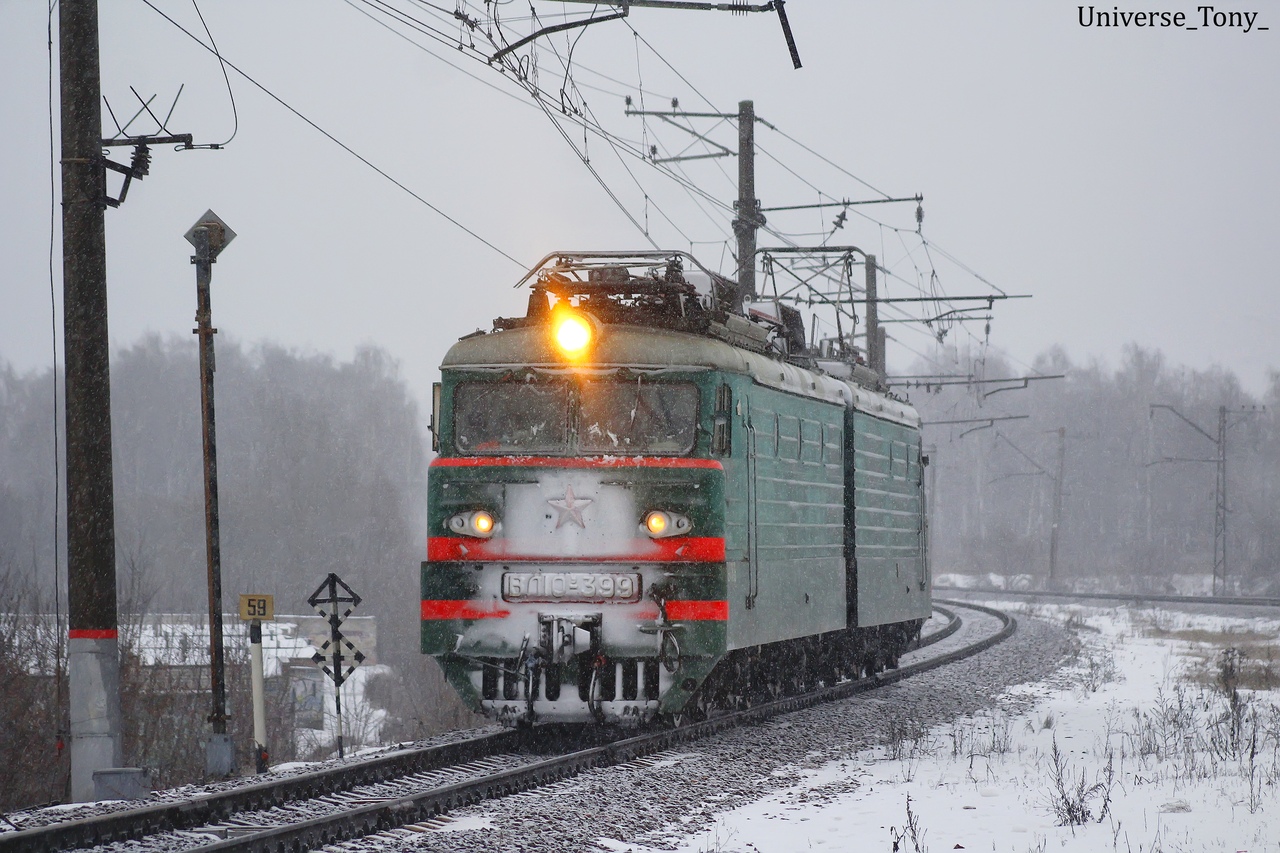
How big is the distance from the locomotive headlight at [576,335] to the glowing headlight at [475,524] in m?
1.42

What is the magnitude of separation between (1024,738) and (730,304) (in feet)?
15.1

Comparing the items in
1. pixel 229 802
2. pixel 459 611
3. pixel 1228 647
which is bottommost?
pixel 1228 647

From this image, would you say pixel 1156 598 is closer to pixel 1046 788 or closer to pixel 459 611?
pixel 1046 788

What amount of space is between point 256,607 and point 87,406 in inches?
152

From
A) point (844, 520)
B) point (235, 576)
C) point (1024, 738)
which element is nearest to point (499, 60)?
point (844, 520)

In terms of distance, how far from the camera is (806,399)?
14.4 metres

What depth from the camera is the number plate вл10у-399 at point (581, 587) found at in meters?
11.2

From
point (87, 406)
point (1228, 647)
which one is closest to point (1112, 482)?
point (1228, 647)

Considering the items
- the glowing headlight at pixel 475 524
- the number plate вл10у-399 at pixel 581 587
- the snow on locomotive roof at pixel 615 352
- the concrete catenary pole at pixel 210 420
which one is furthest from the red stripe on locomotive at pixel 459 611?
the concrete catenary pole at pixel 210 420

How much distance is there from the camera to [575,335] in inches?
466

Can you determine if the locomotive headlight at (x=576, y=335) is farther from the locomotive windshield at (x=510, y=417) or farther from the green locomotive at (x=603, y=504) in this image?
the locomotive windshield at (x=510, y=417)

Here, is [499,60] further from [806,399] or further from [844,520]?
[844,520]

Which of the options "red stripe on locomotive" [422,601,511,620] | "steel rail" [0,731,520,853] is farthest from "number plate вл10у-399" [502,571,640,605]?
"steel rail" [0,731,520,853]

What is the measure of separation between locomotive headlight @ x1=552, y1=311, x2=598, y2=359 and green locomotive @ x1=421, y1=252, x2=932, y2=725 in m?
0.01
